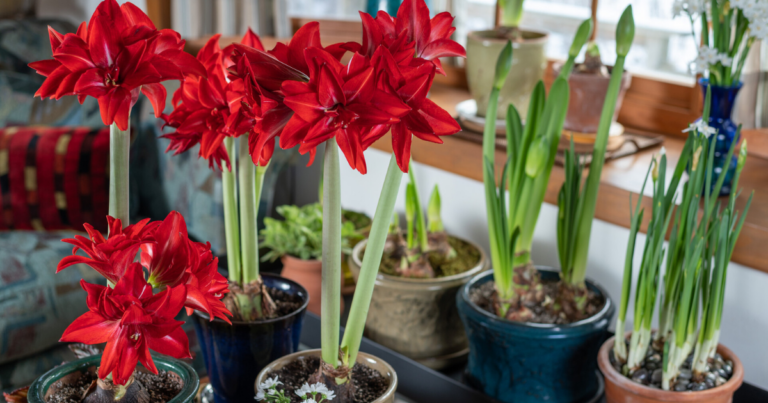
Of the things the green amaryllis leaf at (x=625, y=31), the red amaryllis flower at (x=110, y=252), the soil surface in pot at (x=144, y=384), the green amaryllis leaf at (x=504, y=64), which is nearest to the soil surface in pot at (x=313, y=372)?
the soil surface in pot at (x=144, y=384)

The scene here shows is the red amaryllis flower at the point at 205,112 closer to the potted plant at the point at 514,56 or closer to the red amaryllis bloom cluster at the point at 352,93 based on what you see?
the red amaryllis bloom cluster at the point at 352,93

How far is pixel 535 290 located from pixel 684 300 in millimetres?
239

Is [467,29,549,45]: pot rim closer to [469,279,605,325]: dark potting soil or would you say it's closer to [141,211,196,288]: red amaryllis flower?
[469,279,605,325]: dark potting soil

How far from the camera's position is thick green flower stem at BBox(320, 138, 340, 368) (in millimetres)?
597

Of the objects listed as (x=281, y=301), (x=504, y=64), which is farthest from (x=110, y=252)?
(x=504, y=64)

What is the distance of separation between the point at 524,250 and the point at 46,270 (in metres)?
1.13

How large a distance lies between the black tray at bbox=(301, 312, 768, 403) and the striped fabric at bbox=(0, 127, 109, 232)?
95 cm

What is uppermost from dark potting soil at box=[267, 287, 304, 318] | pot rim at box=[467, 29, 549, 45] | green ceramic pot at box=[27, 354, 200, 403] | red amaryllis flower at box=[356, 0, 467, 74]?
red amaryllis flower at box=[356, 0, 467, 74]

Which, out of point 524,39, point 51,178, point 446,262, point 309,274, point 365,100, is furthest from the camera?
point 51,178

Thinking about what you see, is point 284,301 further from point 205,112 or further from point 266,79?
point 266,79

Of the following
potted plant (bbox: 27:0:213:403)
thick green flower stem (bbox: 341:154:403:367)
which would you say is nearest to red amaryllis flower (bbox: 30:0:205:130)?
potted plant (bbox: 27:0:213:403)

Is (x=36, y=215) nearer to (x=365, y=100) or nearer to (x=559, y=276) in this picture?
(x=559, y=276)

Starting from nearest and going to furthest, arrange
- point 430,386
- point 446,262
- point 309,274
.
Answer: point 430,386
point 446,262
point 309,274

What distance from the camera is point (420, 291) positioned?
1.11 m
